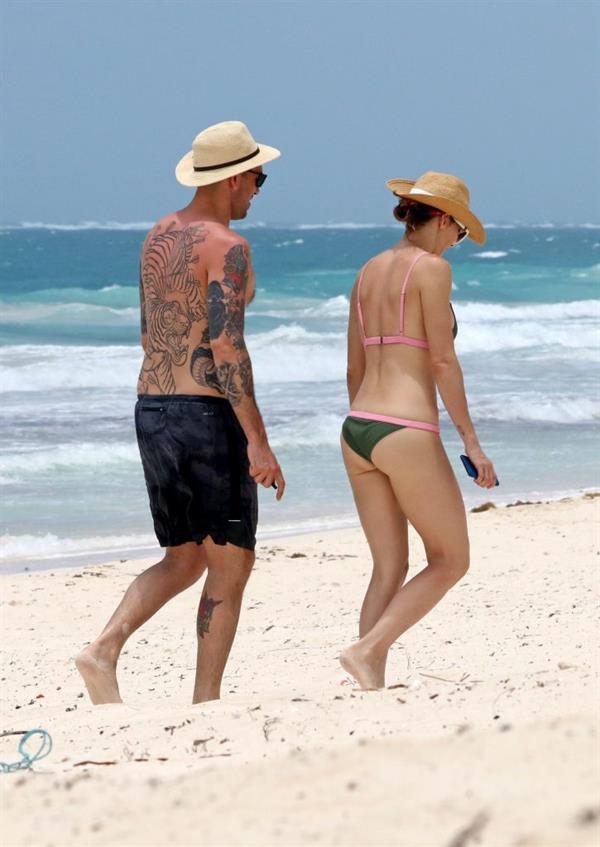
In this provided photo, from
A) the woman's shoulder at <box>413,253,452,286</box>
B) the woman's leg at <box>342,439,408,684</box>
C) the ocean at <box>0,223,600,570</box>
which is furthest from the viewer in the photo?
the ocean at <box>0,223,600,570</box>

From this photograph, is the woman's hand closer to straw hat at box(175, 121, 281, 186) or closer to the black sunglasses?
the black sunglasses

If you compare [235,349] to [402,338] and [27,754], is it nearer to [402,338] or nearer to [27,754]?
[402,338]

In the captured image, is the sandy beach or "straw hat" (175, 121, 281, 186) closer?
→ the sandy beach

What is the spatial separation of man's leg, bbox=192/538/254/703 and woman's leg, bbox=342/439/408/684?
42 cm

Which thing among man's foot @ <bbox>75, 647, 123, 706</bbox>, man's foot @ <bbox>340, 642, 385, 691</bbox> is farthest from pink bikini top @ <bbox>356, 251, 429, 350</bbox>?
man's foot @ <bbox>75, 647, 123, 706</bbox>

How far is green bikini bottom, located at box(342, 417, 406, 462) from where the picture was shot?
4406 millimetres

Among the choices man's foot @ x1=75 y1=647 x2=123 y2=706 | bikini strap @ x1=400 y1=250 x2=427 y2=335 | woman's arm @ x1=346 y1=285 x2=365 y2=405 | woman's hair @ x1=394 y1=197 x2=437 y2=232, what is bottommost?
man's foot @ x1=75 y1=647 x2=123 y2=706

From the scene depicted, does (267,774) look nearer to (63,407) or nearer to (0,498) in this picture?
(0,498)

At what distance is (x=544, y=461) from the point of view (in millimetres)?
11805

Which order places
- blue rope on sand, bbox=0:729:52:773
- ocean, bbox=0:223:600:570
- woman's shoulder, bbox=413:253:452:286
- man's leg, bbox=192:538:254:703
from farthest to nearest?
ocean, bbox=0:223:600:570 → man's leg, bbox=192:538:254:703 → woman's shoulder, bbox=413:253:452:286 → blue rope on sand, bbox=0:729:52:773

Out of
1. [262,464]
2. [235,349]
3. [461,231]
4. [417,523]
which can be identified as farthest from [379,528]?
[461,231]

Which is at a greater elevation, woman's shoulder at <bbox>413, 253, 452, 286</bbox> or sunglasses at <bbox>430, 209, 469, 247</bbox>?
sunglasses at <bbox>430, 209, 469, 247</bbox>

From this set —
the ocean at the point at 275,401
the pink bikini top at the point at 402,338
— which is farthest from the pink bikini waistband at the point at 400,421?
the ocean at the point at 275,401

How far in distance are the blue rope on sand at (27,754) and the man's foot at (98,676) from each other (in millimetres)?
295
